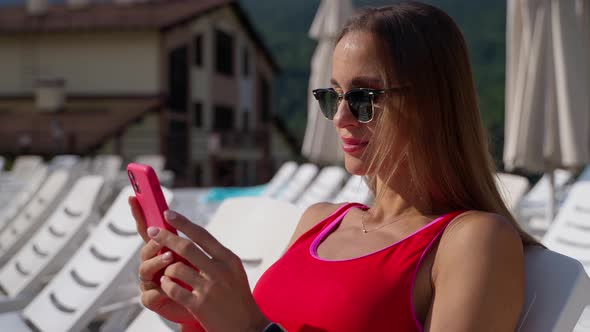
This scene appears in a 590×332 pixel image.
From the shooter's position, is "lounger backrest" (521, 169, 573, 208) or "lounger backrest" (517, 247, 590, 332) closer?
"lounger backrest" (517, 247, 590, 332)

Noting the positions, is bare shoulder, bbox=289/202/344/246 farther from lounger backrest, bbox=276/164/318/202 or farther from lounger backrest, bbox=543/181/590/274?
lounger backrest, bbox=276/164/318/202

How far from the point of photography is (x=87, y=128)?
19.7 meters

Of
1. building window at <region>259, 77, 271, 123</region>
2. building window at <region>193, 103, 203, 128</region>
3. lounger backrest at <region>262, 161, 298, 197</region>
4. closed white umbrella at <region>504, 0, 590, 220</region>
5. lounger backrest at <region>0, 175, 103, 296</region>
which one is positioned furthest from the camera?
building window at <region>259, 77, 271, 123</region>

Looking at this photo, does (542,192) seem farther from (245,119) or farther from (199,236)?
(245,119)

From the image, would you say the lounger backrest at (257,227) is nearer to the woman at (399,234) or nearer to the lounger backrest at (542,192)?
the woman at (399,234)

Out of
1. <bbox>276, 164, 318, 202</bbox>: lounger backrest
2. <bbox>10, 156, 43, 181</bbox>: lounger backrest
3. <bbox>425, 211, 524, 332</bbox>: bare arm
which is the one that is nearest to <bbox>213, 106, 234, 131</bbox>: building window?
<bbox>10, 156, 43, 181</bbox>: lounger backrest

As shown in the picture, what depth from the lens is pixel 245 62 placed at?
26.2 meters

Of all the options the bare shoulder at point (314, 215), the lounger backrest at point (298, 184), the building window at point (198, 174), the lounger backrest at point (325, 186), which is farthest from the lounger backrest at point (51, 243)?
the building window at point (198, 174)

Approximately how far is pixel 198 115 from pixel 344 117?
22140 millimetres

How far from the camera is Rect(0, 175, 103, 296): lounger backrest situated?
3723mm

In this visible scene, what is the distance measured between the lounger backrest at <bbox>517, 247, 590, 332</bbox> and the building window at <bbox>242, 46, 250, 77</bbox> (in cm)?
2475

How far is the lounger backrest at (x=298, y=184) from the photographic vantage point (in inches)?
319

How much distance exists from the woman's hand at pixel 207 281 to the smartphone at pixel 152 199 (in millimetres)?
19

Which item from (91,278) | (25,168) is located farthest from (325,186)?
(25,168)
